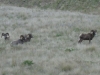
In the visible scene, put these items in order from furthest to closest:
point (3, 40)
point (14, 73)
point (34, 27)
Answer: point (34, 27)
point (3, 40)
point (14, 73)

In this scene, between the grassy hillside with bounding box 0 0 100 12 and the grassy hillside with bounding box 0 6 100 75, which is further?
the grassy hillside with bounding box 0 0 100 12

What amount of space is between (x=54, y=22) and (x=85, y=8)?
1577 cm

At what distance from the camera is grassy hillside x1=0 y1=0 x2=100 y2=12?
35481 mm

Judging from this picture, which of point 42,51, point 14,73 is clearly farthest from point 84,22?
point 14,73

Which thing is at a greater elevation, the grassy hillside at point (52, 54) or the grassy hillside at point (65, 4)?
the grassy hillside at point (65, 4)

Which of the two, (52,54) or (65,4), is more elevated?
(65,4)

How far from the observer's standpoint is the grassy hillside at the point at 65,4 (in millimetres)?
35481

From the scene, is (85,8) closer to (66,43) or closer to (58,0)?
(58,0)

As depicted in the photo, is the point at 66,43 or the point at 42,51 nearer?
the point at 42,51

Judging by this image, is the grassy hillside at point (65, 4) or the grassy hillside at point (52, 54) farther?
the grassy hillside at point (65, 4)

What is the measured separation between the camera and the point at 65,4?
37.9 meters

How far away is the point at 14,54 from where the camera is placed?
11.1 m

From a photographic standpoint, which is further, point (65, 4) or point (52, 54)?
A: point (65, 4)

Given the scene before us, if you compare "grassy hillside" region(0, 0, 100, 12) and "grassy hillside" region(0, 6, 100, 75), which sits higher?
"grassy hillside" region(0, 0, 100, 12)
